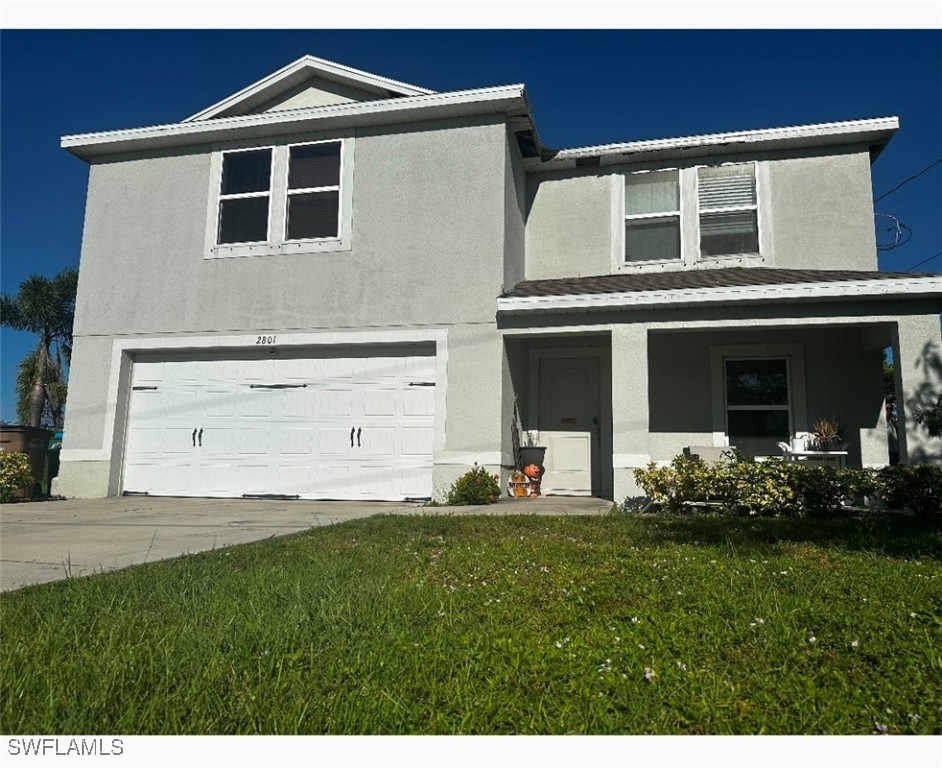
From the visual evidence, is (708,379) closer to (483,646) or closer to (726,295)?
(726,295)

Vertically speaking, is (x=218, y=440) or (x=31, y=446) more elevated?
(x=218, y=440)

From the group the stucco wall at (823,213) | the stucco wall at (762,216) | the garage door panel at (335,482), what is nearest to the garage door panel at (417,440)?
the garage door panel at (335,482)

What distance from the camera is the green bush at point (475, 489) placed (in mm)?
10258

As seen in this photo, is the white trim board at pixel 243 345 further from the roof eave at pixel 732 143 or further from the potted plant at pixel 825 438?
the potted plant at pixel 825 438

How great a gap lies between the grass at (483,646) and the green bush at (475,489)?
16.0 ft

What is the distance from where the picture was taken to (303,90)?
12867 millimetres

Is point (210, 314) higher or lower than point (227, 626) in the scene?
higher

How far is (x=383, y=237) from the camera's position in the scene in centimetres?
1167

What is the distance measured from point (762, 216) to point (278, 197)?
27.0 ft

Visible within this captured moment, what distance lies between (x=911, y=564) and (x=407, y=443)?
754cm

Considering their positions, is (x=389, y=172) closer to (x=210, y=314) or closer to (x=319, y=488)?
(x=210, y=314)

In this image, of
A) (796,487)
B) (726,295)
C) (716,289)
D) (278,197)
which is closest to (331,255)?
(278,197)
